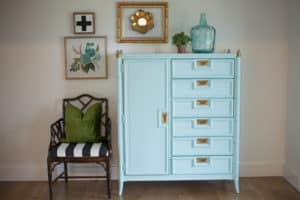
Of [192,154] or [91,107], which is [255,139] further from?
[91,107]

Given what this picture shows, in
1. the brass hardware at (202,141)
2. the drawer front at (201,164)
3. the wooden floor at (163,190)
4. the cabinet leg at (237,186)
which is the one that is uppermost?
the brass hardware at (202,141)

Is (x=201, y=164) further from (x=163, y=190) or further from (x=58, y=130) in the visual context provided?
(x=58, y=130)

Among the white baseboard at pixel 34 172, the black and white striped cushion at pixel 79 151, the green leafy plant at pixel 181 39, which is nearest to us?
the black and white striped cushion at pixel 79 151

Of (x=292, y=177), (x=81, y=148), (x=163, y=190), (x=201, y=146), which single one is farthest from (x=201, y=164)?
(x=81, y=148)

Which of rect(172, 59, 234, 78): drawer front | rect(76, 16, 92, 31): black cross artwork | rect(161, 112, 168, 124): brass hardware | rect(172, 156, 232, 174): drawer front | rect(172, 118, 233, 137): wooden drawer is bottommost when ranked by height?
rect(172, 156, 232, 174): drawer front

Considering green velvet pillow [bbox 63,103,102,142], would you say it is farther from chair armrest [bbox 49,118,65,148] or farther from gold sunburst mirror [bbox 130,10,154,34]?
gold sunburst mirror [bbox 130,10,154,34]

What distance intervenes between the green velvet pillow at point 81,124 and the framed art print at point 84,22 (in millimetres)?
796

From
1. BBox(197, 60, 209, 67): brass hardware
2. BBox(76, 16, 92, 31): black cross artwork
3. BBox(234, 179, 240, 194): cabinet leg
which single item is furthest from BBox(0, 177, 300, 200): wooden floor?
BBox(76, 16, 92, 31): black cross artwork

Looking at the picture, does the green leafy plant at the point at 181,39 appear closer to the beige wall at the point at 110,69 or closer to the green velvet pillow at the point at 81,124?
the beige wall at the point at 110,69

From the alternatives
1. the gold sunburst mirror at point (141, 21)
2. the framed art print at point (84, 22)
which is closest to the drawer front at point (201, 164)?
the gold sunburst mirror at point (141, 21)

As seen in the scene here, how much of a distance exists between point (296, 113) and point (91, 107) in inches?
81.3

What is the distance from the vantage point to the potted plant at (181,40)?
3225 mm

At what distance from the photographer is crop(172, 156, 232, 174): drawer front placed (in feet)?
10.2

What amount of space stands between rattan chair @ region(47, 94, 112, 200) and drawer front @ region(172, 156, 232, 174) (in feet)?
2.16
